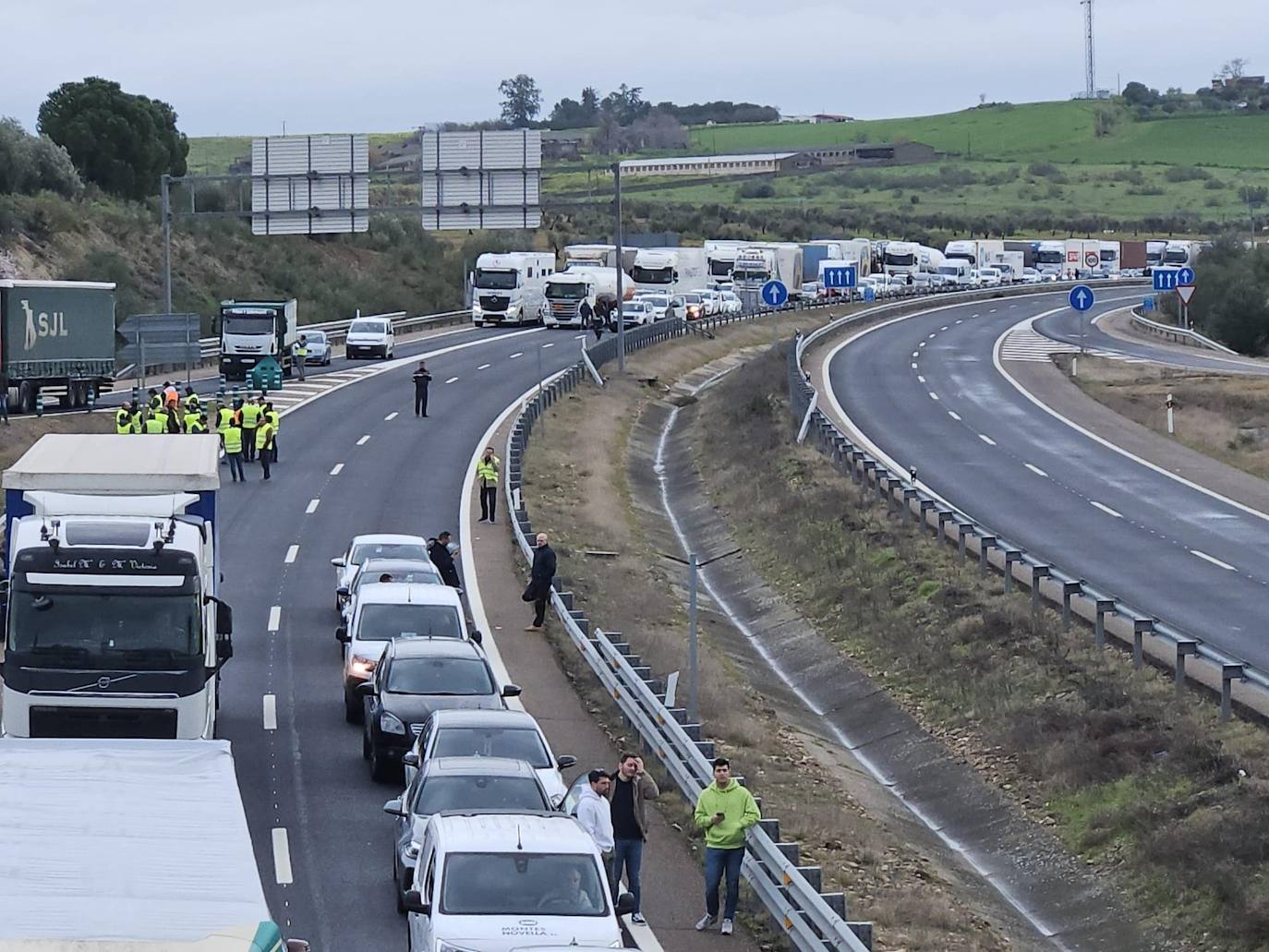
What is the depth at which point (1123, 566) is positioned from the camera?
1307 inches

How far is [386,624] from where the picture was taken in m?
23.8

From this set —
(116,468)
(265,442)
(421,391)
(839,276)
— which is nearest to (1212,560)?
(265,442)

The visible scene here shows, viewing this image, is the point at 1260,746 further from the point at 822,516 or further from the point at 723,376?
the point at 723,376

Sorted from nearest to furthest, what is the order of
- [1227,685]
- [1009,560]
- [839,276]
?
[1227,685] → [1009,560] → [839,276]

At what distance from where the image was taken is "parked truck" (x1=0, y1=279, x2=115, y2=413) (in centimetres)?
5106

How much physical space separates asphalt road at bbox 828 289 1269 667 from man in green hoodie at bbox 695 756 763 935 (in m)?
12.7

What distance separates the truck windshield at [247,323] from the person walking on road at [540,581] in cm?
3540

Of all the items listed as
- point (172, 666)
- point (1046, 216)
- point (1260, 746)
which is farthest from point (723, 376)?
point (1046, 216)

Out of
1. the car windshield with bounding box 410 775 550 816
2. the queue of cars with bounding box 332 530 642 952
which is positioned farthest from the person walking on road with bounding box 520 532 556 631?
the car windshield with bounding box 410 775 550 816

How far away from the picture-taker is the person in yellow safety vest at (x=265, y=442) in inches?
1678

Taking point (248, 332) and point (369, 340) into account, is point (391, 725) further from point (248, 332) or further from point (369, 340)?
point (369, 340)

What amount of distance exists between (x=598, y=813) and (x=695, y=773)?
346cm

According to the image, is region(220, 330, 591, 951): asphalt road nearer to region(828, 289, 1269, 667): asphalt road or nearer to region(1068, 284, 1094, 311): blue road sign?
region(828, 289, 1269, 667): asphalt road

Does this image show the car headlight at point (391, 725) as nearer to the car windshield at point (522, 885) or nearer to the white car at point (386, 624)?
the white car at point (386, 624)
